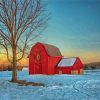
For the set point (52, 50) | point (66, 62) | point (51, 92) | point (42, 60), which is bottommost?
point (51, 92)

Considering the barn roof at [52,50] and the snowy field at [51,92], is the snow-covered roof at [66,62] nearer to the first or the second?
the barn roof at [52,50]

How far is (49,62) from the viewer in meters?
60.9

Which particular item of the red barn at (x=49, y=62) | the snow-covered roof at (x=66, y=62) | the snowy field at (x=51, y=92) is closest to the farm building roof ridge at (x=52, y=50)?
the red barn at (x=49, y=62)

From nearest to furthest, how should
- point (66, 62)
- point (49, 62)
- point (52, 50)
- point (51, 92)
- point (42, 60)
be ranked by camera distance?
point (51, 92) < point (42, 60) < point (49, 62) < point (52, 50) < point (66, 62)

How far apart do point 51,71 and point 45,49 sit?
533 cm

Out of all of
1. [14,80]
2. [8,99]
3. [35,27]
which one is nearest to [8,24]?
[35,27]

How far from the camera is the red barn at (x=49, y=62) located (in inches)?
2378

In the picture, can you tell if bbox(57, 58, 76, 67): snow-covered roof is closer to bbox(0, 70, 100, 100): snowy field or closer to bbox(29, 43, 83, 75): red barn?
bbox(29, 43, 83, 75): red barn

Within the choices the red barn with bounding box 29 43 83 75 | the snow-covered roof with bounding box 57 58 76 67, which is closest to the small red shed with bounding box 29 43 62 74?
the red barn with bounding box 29 43 83 75

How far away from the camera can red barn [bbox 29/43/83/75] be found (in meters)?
60.4

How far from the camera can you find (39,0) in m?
31.8

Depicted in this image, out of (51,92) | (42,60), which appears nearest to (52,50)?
(42,60)

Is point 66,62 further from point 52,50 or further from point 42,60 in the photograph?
point 42,60

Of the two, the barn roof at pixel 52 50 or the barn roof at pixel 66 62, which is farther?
the barn roof at pixel 66 62
